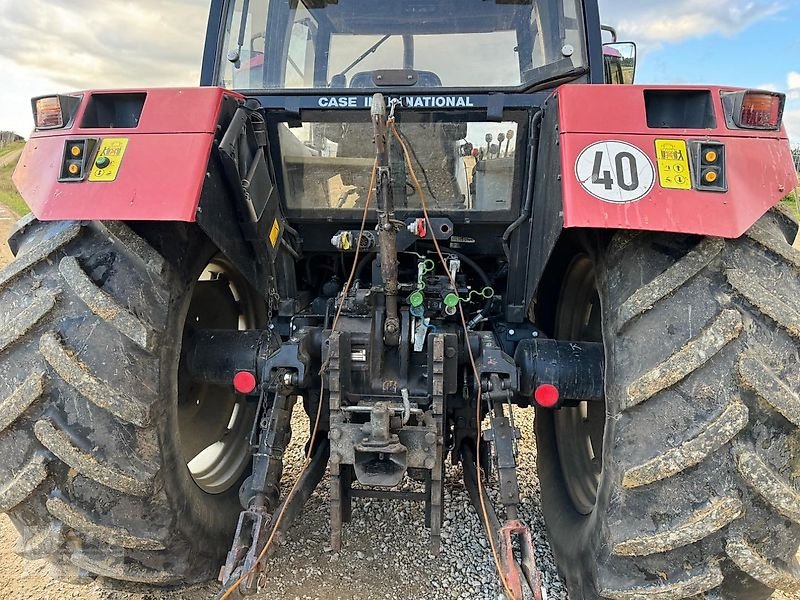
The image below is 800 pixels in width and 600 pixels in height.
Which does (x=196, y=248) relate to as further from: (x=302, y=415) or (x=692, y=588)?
(x=302, y=415)

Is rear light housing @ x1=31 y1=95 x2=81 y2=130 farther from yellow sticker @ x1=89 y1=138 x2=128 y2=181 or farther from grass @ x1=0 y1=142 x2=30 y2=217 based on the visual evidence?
grass @ x1=0 y1=142 x2=30 y2=217

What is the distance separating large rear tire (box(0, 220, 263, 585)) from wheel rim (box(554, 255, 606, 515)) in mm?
1612

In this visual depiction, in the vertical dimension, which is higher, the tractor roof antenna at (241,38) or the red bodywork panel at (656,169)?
the tractor roof antenna at (241,38)

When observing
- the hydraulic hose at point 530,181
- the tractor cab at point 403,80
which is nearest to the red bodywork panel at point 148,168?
the tractor cab at point 403,80

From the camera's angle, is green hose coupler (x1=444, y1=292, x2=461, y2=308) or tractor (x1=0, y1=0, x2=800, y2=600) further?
green hose coupler (x1=444, y1=292, x2=461, y2=308)

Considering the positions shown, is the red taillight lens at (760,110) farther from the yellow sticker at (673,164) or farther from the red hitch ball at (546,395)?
the red hitch ball at (546,395)

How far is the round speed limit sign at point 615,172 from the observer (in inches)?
71.9

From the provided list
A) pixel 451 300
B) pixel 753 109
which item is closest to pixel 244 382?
pixel 451 300

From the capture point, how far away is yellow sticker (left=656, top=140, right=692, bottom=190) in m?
1.82

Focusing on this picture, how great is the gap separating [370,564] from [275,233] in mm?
1495

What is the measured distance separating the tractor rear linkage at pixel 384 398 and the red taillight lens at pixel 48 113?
2.97 feet

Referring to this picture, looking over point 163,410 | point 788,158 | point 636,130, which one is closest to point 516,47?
point 636,130

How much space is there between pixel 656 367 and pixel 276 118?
63.3 inches

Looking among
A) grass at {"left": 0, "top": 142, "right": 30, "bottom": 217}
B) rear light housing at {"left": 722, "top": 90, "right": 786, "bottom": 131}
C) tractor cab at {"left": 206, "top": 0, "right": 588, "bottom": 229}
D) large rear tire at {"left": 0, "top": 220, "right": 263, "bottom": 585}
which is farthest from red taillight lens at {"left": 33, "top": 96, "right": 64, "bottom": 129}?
grass at {"left": 0, "top": 142, "right": 30, "bottom": 217}
